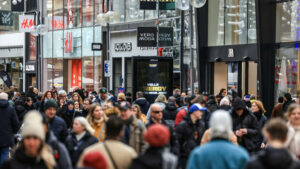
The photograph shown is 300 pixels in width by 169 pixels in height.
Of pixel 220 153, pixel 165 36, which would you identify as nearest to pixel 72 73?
pixel 165 36

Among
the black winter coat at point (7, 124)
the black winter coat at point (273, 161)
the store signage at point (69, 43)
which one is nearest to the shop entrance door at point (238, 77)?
the black winter coat at point (7, 124)

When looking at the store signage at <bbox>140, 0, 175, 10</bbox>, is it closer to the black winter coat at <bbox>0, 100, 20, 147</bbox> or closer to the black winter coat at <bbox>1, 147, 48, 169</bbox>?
the black winter coat at <bbox>0, 100, 20, 147</bbox>

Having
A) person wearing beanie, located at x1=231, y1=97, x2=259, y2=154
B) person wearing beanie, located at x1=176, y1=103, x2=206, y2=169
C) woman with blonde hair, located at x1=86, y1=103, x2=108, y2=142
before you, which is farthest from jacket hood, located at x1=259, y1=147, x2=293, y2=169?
person wearing beanie, located at x1=231, y1=97, x2=259, y2=154

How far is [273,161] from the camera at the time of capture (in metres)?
5.86

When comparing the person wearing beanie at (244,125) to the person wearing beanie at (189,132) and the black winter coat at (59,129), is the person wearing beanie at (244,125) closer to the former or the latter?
the person wearing beanie at (189,132)

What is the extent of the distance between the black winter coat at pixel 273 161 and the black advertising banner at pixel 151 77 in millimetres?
19266

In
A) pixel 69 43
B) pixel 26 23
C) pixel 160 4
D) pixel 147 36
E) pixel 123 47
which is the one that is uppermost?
pixel 160 4

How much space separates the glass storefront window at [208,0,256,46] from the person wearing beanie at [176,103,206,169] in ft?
61.0

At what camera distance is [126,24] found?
138 feet

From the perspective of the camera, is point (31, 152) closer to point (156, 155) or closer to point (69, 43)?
point (156, 155)

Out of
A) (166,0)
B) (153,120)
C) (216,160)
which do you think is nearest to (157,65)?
(166,0)

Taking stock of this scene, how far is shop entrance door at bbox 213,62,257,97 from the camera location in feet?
97.3

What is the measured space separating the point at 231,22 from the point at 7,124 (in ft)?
63.1

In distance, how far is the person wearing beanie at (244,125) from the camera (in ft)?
40.7
